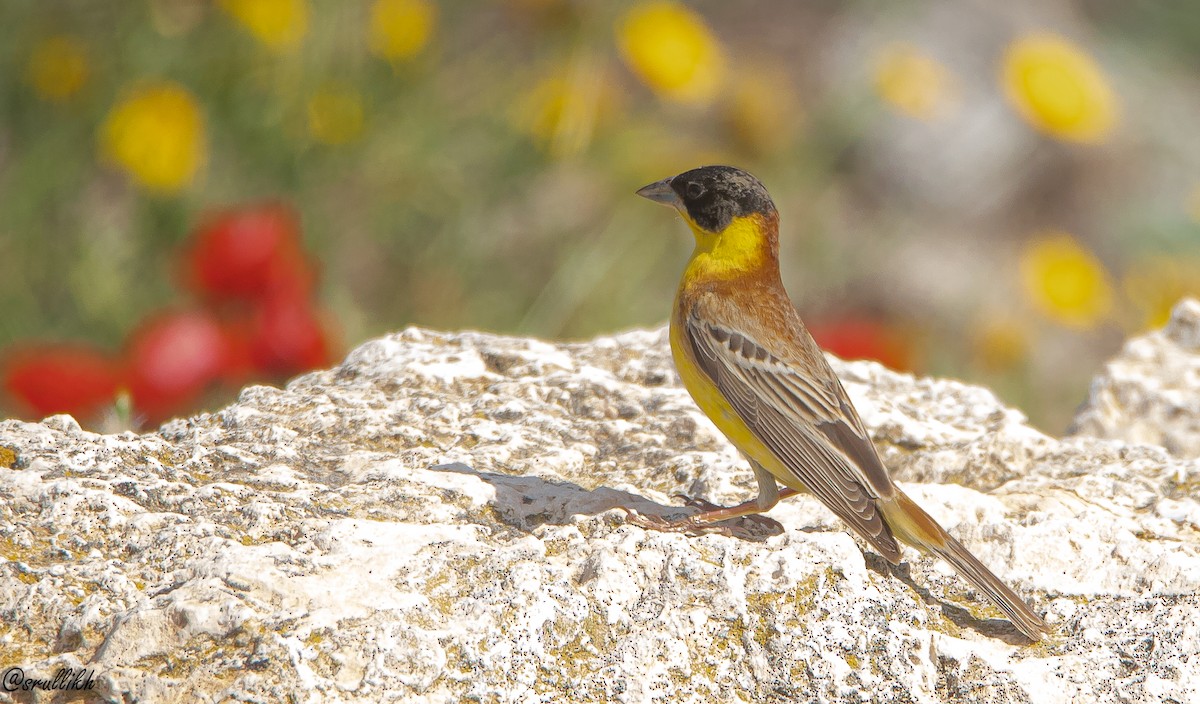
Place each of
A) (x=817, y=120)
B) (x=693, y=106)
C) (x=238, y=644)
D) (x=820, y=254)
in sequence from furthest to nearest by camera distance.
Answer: (x=693, y=106) < (x=817, y=120) < (x=820, y=254) < (x=238, y=644)

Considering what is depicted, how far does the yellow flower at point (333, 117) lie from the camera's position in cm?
751

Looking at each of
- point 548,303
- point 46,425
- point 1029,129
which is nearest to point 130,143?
point 548,303

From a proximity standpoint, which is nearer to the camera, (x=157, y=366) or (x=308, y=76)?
(x=157, y=366)

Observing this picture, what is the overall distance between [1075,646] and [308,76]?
5.85 metres

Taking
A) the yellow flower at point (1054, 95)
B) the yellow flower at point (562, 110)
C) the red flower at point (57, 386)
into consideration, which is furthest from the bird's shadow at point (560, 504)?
the yellow flower at point (1054, 95)

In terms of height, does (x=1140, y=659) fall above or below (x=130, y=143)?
below

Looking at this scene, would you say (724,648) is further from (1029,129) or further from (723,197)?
(1029,129)

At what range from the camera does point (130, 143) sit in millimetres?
6863

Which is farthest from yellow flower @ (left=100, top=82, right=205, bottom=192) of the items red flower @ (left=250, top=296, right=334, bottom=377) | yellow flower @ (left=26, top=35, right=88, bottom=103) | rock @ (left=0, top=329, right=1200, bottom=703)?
rock @ (left=0, top=329, right=1200, bottom=703)

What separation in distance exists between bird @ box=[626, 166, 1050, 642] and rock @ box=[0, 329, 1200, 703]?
0.13m

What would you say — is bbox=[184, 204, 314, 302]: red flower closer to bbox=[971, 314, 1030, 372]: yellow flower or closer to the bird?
the bird

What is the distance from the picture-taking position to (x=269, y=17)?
723cm

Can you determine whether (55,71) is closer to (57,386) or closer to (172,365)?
(57,386)

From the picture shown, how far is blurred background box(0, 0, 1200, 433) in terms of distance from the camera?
6.52 meters
